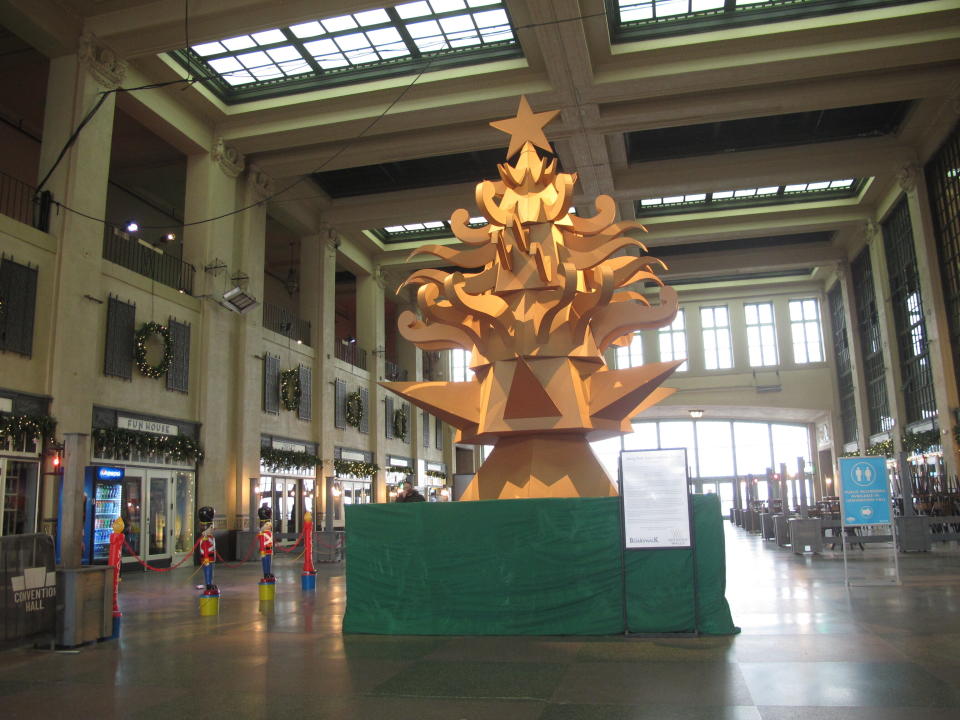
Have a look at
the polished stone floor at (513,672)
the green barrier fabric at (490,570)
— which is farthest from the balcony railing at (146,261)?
the green barrier fabric at (490,570)

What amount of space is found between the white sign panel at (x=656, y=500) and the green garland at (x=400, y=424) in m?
26.0

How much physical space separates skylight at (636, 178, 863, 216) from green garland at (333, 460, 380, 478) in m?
13.3

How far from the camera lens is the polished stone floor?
15.2ft

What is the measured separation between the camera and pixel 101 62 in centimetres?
1661

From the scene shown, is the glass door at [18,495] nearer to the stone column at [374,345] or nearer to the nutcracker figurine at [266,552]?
the nutcracker figurine at [266,552]

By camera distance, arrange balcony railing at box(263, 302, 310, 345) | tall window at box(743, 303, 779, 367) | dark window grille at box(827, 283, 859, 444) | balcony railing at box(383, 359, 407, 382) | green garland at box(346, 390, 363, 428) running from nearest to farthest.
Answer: balcony railing at box(263, 302, 310, 345) → green garland at box(346, 390, 363, 428) → balcony railing at box(383, 359, 407, 382) → dark window grille at box(827, 283, 859, 444) → tall window at box(743, 303, 779, 367)

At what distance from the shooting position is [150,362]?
18.0 m

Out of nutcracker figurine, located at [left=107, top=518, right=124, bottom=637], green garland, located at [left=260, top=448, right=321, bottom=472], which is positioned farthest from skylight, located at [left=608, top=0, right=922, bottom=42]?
nutcracker figurine, located at [left=107, top=518, right=124, bottom=637]

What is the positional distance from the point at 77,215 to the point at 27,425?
14.1 feet

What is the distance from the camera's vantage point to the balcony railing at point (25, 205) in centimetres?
1539

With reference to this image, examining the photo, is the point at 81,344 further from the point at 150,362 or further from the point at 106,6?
the point at 106,6

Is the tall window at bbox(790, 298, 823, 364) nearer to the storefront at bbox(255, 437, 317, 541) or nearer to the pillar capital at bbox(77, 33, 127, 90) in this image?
the storefront at bbox(255, 437, 317, 541)

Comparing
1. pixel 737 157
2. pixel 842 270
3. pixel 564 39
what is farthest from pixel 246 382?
pixel 842 270

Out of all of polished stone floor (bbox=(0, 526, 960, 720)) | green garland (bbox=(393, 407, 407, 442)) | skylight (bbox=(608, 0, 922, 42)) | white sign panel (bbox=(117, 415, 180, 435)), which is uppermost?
skylight (bbox=(608, 0, 922, 42))
